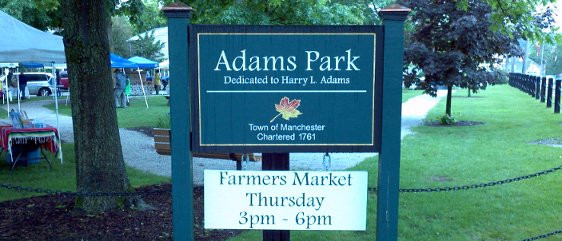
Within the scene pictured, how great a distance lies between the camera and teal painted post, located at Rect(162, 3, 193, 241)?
3580 mm

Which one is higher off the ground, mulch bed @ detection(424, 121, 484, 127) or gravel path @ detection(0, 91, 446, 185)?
mulch bed @ detection(424, 121, 484, 127)

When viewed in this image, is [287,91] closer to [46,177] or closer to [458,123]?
[46,177]

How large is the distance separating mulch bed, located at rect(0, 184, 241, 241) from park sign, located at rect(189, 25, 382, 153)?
212cm

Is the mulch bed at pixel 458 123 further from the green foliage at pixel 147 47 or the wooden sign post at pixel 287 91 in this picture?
the green foliage at pixel 147 47

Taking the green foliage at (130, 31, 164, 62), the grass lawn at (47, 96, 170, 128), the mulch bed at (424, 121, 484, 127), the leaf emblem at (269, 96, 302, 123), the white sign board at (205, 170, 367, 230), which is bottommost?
the grass lawn at (47, 96, 170, 128)

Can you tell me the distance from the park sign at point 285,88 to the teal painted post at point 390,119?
0.18ft

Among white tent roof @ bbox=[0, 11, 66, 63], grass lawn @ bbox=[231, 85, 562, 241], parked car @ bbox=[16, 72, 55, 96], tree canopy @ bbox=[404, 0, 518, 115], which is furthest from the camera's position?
parked car @ bbox=[16, 72, 55, 96]

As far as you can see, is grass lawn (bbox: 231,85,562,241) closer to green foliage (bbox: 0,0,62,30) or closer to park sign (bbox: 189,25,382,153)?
park sign (bbox: 189,25,382,153)

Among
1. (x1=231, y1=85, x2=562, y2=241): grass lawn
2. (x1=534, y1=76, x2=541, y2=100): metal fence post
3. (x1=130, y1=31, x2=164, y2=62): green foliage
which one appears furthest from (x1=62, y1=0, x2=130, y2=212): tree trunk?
(x1=130, y1=31, x2=164, y2=62): green foliage

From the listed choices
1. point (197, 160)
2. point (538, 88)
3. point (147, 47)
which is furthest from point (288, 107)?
point (147, 47)

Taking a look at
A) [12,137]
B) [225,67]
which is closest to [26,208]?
[12,137]

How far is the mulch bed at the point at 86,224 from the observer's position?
5.54 metres

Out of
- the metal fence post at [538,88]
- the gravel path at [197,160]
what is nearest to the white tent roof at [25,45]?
the gravel path at [197,160]

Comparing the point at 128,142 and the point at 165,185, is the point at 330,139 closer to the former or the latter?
the point at 165,185
